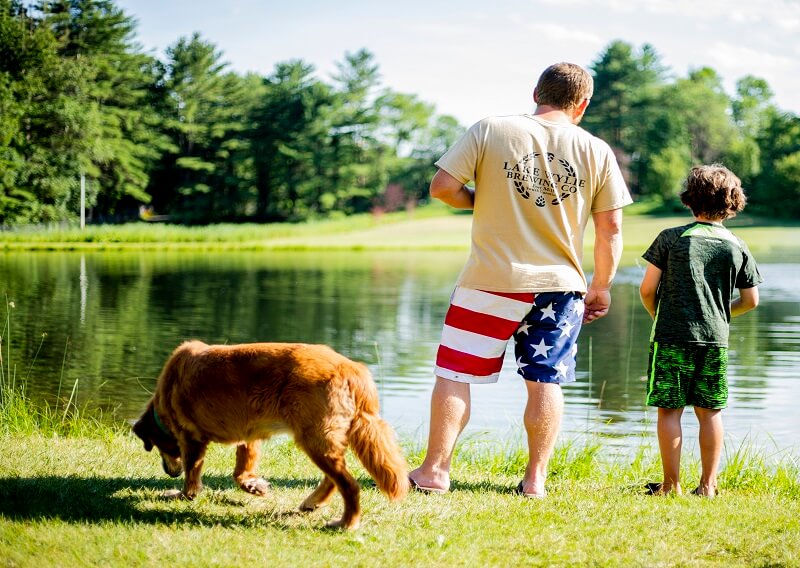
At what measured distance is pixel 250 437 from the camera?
3.96 metres

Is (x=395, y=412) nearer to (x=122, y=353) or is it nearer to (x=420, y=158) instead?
(x=122, y=353)

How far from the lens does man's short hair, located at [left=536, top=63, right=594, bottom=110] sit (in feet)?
14.6

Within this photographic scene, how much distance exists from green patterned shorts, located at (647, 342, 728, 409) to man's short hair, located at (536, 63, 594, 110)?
4.63ft

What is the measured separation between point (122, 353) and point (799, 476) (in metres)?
8.86

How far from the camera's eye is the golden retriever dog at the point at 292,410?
3.74 metres

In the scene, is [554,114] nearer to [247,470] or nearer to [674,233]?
[674,233]

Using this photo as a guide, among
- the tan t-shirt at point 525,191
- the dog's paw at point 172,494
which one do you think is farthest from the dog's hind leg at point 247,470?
the tan t-shirt at point 525,191

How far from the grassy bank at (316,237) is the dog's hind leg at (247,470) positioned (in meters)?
31.8

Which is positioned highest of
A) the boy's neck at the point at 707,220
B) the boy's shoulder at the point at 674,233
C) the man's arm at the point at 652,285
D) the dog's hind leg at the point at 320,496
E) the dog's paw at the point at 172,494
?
the boy's neck at the point at 707,220

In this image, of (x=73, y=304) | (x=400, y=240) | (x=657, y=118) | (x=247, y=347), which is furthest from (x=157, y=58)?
(x=247, y=347)

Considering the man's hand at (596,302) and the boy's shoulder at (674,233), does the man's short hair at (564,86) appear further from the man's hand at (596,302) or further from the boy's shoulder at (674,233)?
the man's hand at (596,302)

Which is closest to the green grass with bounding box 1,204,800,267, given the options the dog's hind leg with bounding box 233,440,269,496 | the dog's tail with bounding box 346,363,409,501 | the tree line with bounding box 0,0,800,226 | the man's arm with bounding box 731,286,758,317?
the tree line with bounding box 0,0,800,226

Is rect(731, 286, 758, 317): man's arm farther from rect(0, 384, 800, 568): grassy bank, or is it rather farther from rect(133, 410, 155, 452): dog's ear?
rect(133, 410, 155, 452): dog's ear

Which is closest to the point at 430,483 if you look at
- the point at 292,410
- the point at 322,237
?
the point at 292,410
